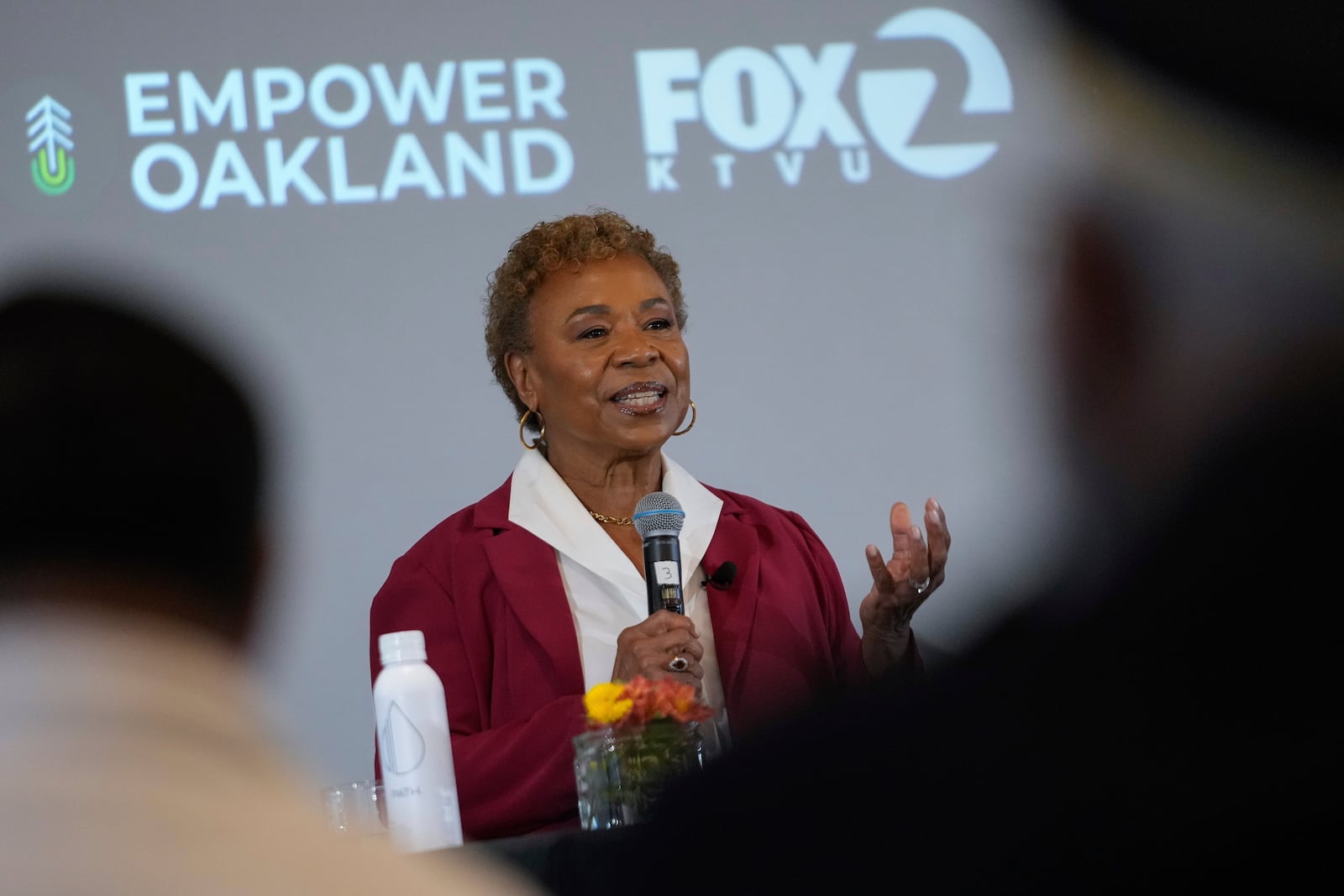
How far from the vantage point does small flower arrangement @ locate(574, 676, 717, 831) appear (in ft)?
6.68

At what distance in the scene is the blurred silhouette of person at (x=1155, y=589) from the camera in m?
0.61

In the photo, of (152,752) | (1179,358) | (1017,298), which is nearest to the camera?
(1179,358)

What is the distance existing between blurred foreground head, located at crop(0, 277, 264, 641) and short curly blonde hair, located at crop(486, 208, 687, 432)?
8.09ft

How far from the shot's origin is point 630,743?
2059 millimetres

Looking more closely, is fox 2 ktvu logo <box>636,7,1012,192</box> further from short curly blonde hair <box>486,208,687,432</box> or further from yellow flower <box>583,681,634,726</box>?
yellow flower <box>583,681,634,726</box>

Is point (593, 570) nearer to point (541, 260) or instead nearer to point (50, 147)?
point (541, 260)

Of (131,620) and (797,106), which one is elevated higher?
(797,106)

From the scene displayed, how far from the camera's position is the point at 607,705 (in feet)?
6.77

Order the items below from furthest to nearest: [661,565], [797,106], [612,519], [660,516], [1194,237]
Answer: [797,106], [612,519], [660,516], [661,565], [1194,237]

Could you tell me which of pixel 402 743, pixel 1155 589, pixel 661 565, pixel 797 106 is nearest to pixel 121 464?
pixel 1155 589

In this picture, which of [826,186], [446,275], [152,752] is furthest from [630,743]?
[826,186]

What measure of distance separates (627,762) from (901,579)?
902 mm

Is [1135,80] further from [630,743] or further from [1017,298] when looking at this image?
[630,743]

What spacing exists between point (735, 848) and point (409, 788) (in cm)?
137
